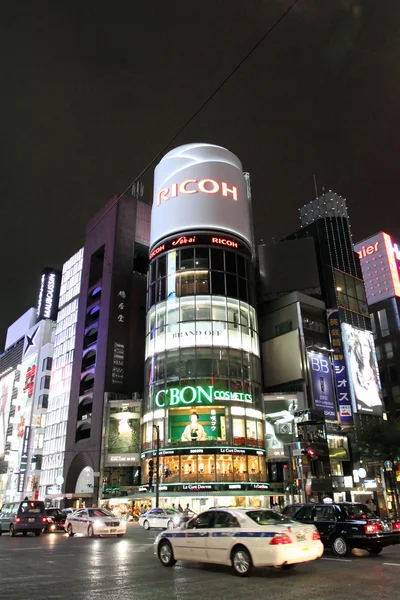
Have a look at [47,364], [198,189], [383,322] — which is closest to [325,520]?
[198,189]

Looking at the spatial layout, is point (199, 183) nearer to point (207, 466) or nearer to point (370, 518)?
point (207, 466)

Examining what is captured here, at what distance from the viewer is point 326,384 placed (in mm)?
66000

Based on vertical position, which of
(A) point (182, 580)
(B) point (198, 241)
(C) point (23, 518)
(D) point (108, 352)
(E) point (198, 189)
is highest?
(E) point (198, 189)

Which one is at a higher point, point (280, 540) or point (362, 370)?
point (362, 370)

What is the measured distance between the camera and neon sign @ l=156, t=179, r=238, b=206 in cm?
6606

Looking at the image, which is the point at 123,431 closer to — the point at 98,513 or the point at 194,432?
the point at 194,432

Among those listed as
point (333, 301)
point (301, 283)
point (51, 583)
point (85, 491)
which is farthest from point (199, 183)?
point (51, 583)

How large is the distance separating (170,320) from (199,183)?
20042mm

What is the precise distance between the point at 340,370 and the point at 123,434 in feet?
102

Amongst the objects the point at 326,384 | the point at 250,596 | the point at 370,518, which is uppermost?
the point at 326,384

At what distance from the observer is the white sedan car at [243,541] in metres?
11.0

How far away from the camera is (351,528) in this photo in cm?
1552

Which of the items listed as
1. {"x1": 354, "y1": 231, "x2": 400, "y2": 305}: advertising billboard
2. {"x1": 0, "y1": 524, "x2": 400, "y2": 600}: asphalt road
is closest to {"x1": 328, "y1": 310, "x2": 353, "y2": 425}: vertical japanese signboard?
{"x1": 354, "y1": 231, "x2": 400, "y2": 305}: advertising billboard

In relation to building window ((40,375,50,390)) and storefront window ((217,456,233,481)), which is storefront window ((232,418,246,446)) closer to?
storefront window ((217,456,233,481))
